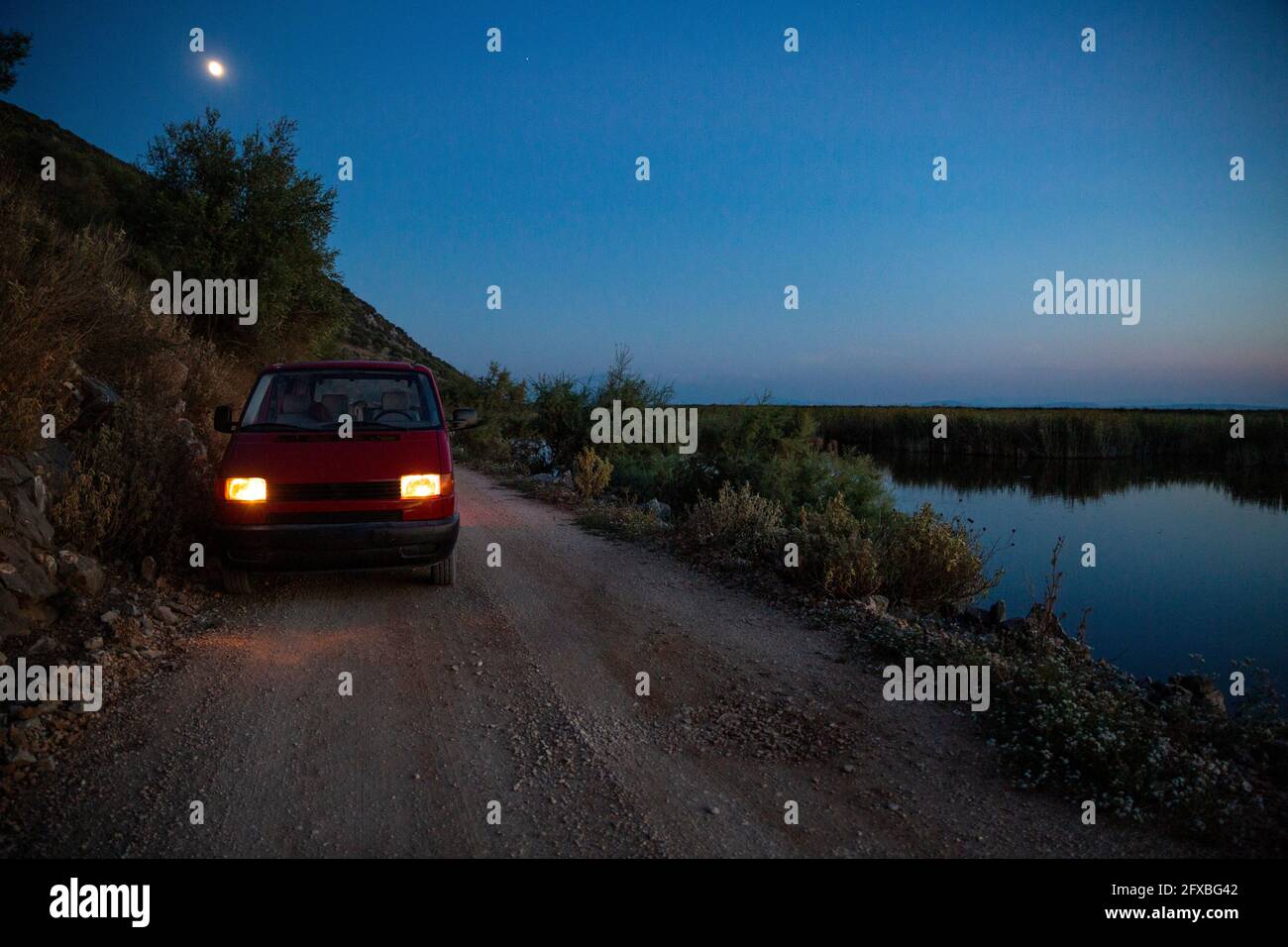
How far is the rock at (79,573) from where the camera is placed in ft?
17.5

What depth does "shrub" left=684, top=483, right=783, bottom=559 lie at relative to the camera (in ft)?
28.8

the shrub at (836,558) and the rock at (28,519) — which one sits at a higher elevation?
the rock at (28,519)

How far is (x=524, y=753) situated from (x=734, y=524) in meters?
5.91

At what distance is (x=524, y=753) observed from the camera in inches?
153

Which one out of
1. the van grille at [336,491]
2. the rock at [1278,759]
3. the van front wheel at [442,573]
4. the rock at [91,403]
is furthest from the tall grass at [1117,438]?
the rock at [1278,759]

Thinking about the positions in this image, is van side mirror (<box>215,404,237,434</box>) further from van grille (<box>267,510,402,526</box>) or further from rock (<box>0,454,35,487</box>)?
rock (<box>0,454,35,487</box>)

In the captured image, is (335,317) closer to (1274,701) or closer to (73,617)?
(73,617)

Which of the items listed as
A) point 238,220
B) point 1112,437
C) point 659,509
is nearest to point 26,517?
point 659,509

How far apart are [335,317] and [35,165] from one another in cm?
1190

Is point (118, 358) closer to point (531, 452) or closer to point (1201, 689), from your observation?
point (1201, 689)

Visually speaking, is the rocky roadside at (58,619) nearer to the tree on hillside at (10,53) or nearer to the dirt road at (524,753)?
the dirt road at (524,753)

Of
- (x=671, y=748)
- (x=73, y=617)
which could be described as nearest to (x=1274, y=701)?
(x=671, y=748)

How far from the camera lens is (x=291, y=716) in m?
4.23
